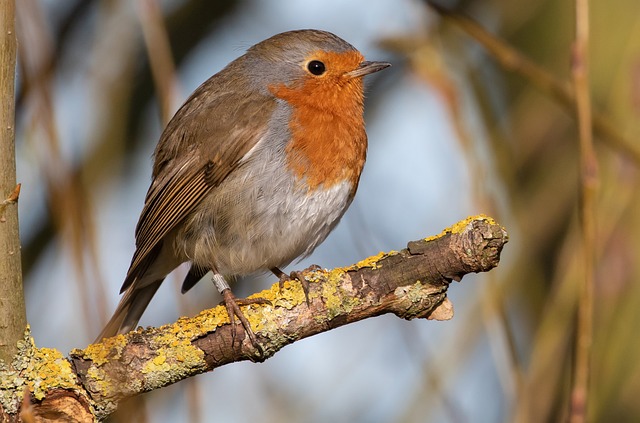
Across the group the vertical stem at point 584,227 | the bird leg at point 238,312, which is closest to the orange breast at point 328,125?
the bird leg at point 238,312

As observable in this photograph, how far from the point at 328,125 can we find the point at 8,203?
1924mm

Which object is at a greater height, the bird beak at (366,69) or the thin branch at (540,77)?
the bird beak at (366,69)

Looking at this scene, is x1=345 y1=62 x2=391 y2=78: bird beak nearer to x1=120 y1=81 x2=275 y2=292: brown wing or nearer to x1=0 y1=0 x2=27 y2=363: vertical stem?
x1=120 y1=81 x2=275 y2=292: brown wing

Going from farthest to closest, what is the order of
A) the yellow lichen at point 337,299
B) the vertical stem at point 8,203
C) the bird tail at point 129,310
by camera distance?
the bird tail at point 129,310, the yellow lichen at point 337,299, the vertical stem at point 8,203

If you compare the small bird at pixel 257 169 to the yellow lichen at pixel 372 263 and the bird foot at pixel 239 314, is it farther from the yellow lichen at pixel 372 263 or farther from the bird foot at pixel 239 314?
the yellow lichen at pixel 372 263

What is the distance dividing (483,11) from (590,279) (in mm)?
2511

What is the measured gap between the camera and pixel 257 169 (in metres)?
3.88

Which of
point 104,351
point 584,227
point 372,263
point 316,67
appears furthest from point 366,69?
point 104,351

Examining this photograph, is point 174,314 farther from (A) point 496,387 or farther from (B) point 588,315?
(B) point 588,315

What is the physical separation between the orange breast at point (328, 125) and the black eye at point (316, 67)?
35mm

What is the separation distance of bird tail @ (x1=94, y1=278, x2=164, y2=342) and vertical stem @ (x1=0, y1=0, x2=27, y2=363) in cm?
154

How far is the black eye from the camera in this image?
427 centimetres

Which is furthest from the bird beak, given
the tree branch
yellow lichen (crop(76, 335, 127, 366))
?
yellow lichen (crop(76, 335, 127, 366))

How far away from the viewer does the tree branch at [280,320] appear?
2.68 metres
